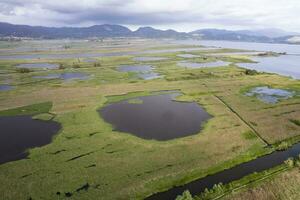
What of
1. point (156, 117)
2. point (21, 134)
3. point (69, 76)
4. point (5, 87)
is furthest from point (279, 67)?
point (21, 134)

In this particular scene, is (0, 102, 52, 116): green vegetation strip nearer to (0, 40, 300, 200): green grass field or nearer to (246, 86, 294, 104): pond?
(0, 40, 300, 200): green grass field

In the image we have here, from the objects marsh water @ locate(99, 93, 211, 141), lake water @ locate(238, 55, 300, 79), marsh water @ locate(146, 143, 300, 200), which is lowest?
marsh water @ locate(146, 143, 300, 200)

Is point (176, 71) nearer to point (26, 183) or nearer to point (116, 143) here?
point (116, 143)

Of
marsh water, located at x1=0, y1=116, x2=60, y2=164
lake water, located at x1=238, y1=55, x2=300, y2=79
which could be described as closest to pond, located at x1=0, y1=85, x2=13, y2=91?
marsh water, located at x1=0, y1=116, x2=60, y2=164

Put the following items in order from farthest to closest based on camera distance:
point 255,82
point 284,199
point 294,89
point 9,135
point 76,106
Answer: point 255,82 → point 294,89 → point 76,106 → point 9,135 → point 284,199

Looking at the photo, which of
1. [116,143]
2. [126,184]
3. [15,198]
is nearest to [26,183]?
A: [15,198]

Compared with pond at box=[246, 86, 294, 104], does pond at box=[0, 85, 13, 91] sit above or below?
below
